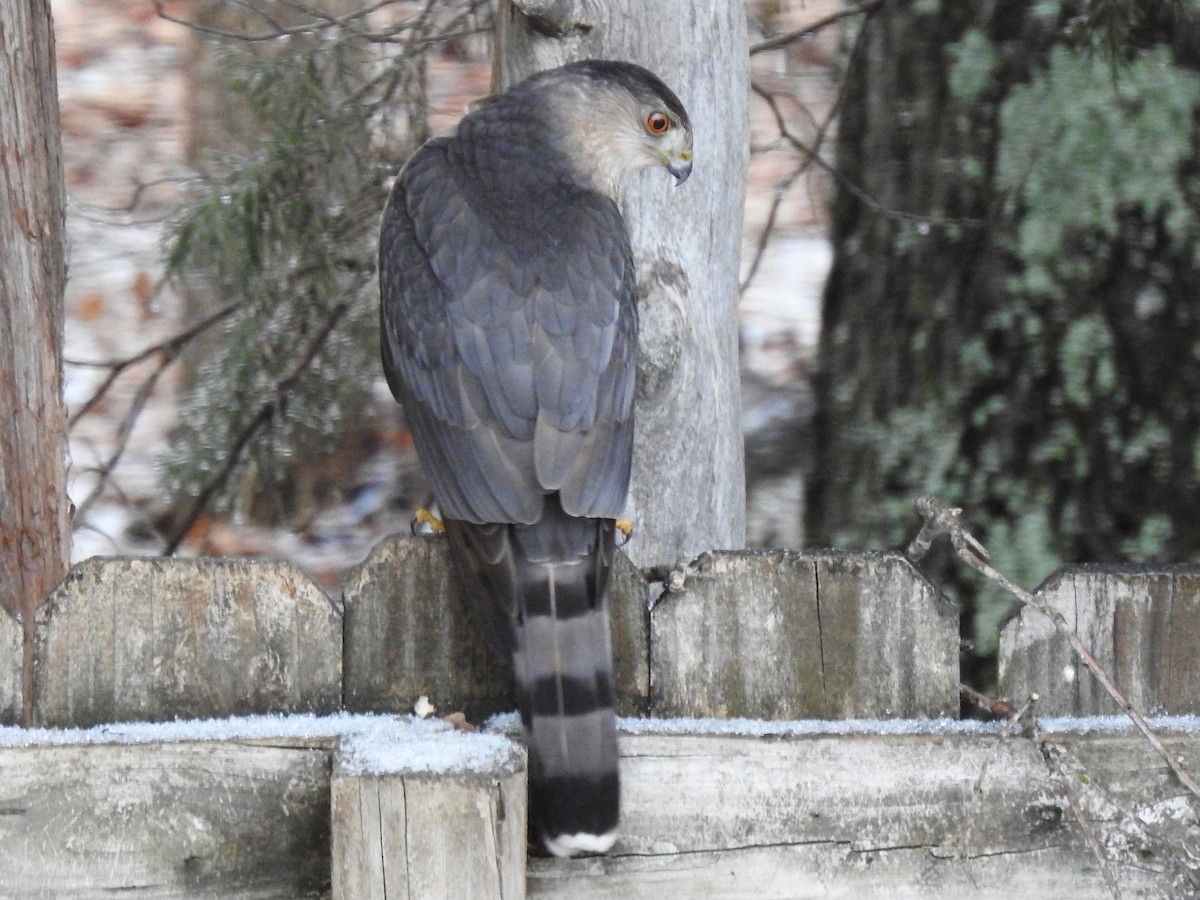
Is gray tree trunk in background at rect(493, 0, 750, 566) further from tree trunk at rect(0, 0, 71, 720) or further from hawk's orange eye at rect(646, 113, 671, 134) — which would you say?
tree trunk at rect(0, 0, 71, 720)

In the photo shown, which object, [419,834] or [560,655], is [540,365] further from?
[419,834]

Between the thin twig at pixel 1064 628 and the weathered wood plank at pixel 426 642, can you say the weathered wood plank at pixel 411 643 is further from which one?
the thin twig at pixel 1064 628

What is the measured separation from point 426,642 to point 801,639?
20.2 inches

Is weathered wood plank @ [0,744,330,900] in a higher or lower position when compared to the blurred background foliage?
lower

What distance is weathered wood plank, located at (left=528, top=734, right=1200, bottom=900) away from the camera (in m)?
2.04

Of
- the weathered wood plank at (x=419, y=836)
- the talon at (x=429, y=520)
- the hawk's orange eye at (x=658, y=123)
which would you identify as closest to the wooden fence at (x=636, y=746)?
the weathered wood plank at (x=419, y=836)

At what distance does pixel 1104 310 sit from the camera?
3666mm

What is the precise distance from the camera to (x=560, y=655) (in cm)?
204

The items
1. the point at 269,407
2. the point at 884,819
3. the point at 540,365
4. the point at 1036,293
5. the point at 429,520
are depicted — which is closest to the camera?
the point at 884,819

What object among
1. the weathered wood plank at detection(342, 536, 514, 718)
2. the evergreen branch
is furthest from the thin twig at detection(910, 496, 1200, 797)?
the evergreen branch

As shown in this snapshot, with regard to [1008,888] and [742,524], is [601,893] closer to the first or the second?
[1008,888]

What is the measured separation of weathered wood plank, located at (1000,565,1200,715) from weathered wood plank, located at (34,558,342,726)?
3.08 feet

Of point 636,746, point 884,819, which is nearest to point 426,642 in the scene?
point 636,746

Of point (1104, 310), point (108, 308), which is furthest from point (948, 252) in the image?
point (108, 308)
